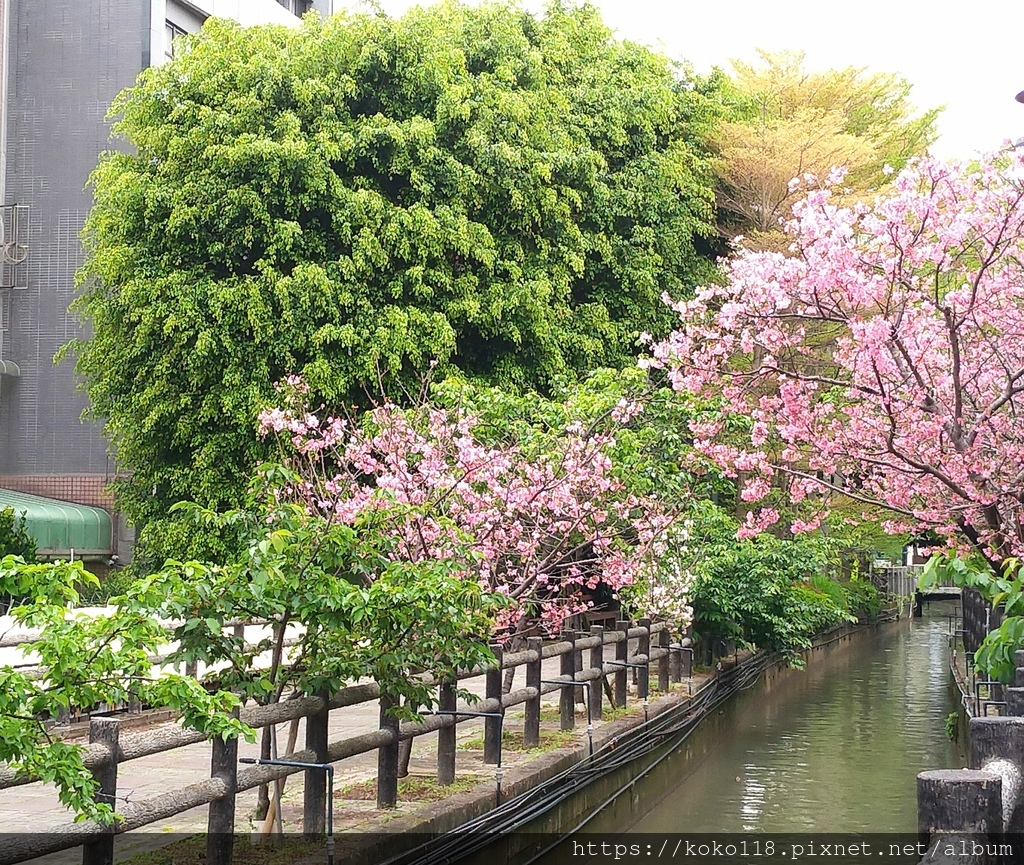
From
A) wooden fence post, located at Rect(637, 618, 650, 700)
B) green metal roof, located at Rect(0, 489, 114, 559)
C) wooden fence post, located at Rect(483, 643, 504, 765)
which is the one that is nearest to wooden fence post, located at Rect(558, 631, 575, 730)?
wooden fence post, located at Rect(483, 643, 504, 765)

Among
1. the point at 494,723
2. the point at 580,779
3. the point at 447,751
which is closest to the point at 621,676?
the point at 580,779

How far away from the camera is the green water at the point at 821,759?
12.7m

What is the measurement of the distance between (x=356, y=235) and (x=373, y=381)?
254 centimetres

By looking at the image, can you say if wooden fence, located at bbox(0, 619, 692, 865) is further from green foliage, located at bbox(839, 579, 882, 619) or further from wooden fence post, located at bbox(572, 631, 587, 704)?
green foliage, located at bbox(839, 579, 882, 619)

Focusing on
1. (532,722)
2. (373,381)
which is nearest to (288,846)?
(532,722)

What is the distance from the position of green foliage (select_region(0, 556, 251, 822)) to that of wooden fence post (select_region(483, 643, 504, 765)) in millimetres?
5168

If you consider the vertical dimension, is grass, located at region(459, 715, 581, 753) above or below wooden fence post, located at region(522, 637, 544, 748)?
below

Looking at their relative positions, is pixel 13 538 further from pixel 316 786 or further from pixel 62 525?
pixel 316 786

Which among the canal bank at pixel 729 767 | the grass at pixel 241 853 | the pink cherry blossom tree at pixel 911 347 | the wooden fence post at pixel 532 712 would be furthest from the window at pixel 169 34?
the grass at pixel 241 853

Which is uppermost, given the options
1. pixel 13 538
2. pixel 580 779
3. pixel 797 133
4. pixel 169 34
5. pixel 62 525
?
pixel 169 34

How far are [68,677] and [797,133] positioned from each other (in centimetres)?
2354

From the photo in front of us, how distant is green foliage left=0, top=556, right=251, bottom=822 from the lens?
4676mm

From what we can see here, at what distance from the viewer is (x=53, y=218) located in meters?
28.5

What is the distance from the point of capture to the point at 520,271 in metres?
23.3
